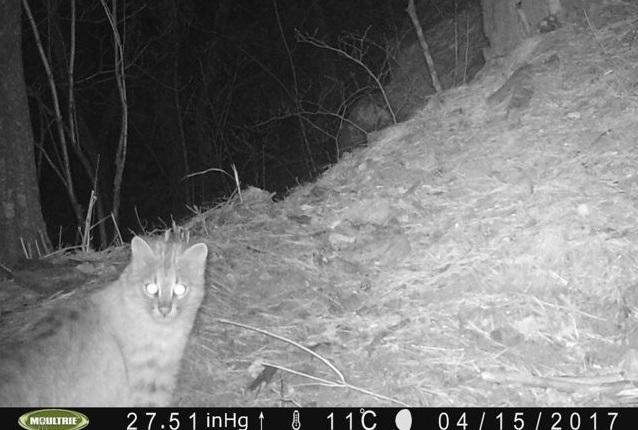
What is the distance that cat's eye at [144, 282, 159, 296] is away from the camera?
173 inches

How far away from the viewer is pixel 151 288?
440 centimetres

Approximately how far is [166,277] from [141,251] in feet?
0.93

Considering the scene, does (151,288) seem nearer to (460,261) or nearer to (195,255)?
A: (195,255)

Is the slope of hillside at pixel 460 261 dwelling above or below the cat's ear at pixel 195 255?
below

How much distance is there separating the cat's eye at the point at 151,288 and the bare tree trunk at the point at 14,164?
9.09 ft

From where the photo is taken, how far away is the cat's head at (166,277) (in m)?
4.36

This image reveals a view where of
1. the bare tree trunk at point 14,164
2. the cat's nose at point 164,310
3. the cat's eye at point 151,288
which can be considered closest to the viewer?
the cat's nose at point 164,310

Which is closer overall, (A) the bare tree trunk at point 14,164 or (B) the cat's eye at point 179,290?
(B) the cat's eye at point 179,290

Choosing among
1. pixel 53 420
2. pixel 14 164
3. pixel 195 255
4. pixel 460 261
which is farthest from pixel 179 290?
pixel 14 164

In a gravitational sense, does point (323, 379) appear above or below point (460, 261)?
below

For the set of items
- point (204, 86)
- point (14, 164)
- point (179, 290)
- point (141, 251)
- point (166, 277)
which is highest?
point (14, 164)

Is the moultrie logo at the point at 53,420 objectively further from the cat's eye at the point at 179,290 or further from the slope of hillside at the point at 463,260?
the cat's eye at the point at 179,290

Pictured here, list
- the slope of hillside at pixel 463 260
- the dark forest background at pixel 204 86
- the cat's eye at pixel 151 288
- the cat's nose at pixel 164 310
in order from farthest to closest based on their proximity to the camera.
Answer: the dark forest background at pixel 204 86 < the cat's eye at pixel 151 288 < the cat's nose at pixel 164 310 < the slope of hillside at pixel 463 260

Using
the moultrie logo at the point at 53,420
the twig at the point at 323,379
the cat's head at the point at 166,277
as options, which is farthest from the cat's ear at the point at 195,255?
the moultrie logo at the point at 53,420
